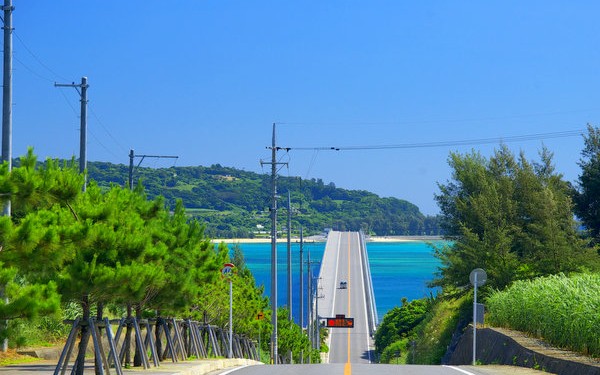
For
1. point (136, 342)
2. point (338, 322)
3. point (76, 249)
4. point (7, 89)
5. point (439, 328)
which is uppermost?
point (7, 89)

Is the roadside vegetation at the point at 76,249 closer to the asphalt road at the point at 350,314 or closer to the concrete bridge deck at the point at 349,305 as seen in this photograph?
the asphalt road at the point at 350,314

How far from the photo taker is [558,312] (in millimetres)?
22781

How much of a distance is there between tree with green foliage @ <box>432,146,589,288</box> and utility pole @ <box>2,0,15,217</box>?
Answer: 1040 inches

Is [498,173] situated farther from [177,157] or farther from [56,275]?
[56,275]

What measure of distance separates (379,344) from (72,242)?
101 meters

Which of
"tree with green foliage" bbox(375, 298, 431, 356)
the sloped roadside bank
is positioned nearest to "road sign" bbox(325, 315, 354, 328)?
"tree with green foliage" bbox(375, 298, 431, 356)

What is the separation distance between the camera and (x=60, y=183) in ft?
49.7

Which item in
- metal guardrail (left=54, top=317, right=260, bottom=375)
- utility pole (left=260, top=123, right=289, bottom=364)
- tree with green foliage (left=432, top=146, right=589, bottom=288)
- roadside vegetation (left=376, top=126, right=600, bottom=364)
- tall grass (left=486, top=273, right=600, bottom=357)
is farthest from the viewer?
utility pole (left=260, top=123, right=289, bottom=364)

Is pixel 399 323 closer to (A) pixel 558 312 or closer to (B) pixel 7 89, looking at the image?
(A) pixel 558 312

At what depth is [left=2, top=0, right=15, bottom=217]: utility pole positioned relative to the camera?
20953 mm

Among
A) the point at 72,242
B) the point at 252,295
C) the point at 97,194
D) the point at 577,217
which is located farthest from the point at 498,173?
the point at 72,242

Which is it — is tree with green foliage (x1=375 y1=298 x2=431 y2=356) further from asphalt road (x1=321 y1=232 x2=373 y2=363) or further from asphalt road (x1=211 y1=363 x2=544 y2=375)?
asphalt road (x1=211 y1=363 x2=544 y2=375)

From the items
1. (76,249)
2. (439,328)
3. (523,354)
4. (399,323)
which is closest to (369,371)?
(523,354)

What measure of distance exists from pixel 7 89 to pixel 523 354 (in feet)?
43.4
